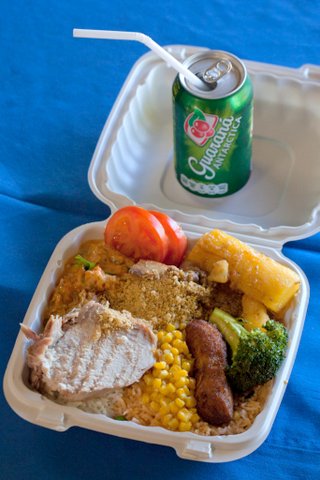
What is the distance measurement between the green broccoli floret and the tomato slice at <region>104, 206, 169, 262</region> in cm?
32

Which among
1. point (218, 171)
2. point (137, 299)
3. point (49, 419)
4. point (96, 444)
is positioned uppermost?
point (218, 171)

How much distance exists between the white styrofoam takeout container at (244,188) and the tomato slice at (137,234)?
89mm

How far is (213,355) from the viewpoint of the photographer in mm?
1615

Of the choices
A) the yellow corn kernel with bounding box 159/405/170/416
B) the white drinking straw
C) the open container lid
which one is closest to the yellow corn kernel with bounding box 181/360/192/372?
the yellow corn kernel with bounding box 159/405/170/416

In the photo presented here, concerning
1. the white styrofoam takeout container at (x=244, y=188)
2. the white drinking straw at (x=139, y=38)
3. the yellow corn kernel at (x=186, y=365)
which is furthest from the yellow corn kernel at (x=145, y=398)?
the white drinking straw at (x=139, y=38)

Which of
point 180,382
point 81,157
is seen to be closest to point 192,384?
point 180,382

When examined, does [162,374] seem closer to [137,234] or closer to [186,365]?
[186,365]

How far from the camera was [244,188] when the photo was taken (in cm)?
217

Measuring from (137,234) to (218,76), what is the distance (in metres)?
0.52

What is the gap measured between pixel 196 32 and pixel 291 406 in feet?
5.01

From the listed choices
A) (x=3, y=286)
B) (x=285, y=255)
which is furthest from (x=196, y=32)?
(x=3, y=286)

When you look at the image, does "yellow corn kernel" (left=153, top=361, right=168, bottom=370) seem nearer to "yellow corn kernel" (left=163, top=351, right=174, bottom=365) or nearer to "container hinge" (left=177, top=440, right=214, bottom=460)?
"yellow corn kernel" (left=163, top=351, right=174, bottom=365)

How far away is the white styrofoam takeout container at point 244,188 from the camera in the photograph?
1888 mm

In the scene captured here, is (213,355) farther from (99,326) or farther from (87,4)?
(87,4)
